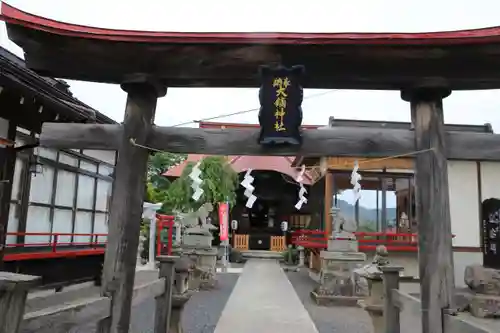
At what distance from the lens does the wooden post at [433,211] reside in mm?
4246

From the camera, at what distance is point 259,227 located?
27375 millimetres

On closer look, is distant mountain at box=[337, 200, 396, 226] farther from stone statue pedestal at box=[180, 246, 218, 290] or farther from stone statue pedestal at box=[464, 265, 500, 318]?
stone statue pedestal at box=[464, 265, 500, 318]

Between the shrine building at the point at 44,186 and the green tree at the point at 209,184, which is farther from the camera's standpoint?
the green tree at the point at 209,184

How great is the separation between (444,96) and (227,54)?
2438 mm

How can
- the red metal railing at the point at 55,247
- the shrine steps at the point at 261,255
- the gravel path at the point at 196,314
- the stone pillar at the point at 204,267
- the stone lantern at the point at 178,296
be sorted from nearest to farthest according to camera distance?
the stone lantern at the point at 178,296 < the red metal railing at the point at 55,247 < the gravel path at the point at 196,314 < the stone pillar at the point at 204,267 < the shrine steps at the point at 261,255

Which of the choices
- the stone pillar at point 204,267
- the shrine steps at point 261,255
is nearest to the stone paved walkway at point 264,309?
the stone pillar at point 204,267

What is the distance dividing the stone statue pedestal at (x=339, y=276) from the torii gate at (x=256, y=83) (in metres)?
7.03

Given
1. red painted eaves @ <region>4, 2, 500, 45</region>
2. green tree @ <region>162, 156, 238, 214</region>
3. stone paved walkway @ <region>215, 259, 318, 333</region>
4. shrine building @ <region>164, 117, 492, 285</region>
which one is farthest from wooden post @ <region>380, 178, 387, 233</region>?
red painted eaves @ <region>4, 2, 500, 45</region>

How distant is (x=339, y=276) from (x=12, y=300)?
33.4 feet

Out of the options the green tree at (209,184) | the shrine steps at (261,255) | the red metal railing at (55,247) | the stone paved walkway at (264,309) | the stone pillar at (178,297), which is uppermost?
the green tree at (209,184)

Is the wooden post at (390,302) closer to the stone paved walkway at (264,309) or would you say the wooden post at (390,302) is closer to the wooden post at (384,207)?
the stone paved walkway at (264,309)

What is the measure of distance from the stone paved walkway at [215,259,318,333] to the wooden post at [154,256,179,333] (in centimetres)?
238

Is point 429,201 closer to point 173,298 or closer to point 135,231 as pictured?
point 135,231

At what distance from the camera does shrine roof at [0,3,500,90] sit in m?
4.29
